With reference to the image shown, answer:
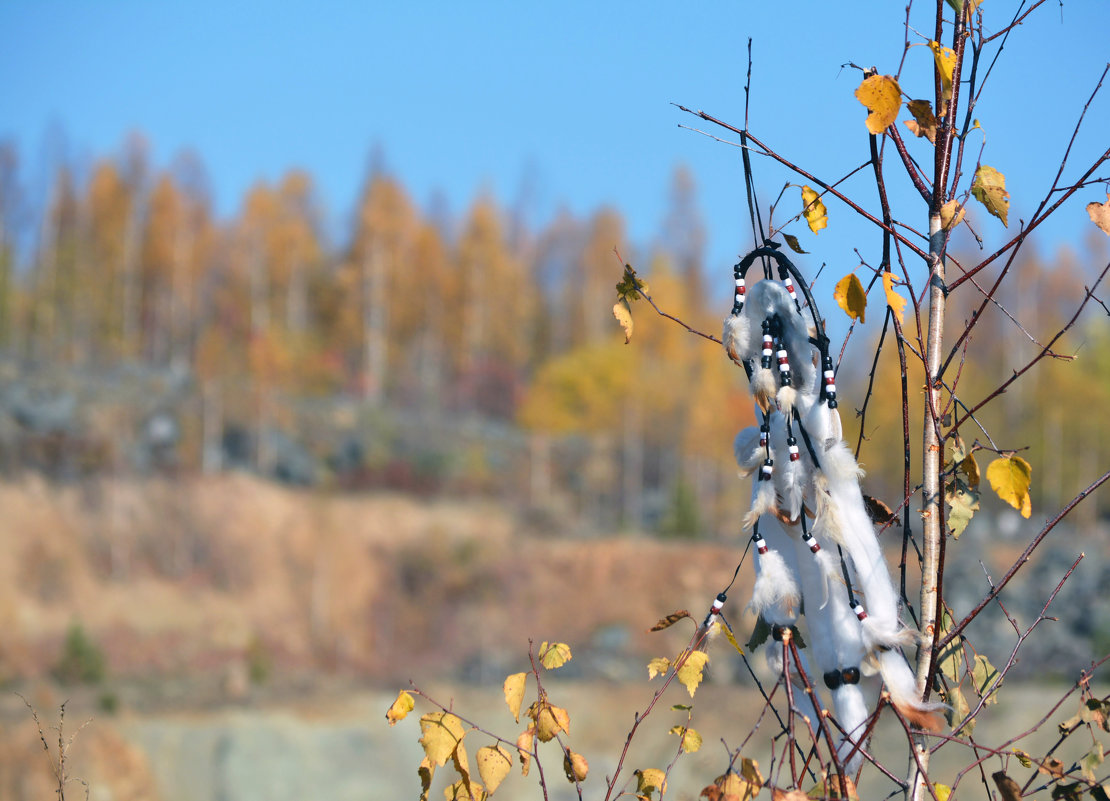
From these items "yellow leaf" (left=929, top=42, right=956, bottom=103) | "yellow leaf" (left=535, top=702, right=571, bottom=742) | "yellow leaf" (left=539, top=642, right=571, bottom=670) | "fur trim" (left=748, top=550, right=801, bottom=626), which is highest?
"yellow leaf" (left=929, top=42, right=956, bottom=103)

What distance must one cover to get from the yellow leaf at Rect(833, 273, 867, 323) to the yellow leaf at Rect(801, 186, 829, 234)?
20cm

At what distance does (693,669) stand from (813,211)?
29.9 inches

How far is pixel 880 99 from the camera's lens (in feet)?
4.69

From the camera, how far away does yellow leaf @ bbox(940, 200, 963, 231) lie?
1.51 meters

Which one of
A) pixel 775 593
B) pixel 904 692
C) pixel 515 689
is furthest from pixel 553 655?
pixel 904 692

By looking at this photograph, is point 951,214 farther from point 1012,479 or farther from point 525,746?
point 525,746

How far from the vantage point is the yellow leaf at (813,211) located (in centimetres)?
162

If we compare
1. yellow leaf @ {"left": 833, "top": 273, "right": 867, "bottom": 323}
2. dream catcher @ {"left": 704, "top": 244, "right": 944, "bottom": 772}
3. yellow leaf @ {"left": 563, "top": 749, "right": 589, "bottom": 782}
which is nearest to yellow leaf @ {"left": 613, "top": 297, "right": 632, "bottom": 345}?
dream catcher @ {"left": 704, "top": 244, "right": 944, "bottom": 772}

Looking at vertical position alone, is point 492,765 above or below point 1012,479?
below

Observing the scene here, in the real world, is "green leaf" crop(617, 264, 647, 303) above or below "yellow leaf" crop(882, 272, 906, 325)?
above

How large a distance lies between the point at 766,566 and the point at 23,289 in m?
39.0

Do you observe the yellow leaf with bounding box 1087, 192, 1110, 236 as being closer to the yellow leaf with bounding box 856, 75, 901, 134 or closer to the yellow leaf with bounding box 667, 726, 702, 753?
the yellow leaf with bounding box 856, 75, 901, 134

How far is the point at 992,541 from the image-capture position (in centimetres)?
2309

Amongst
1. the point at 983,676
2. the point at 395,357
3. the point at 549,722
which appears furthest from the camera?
the point at 395,357
